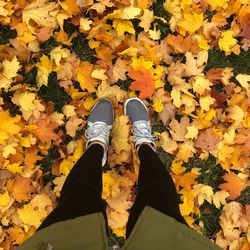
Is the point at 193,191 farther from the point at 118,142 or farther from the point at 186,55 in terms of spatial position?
the point at 186,55

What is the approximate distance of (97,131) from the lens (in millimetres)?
2535

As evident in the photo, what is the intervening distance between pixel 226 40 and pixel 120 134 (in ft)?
3.46

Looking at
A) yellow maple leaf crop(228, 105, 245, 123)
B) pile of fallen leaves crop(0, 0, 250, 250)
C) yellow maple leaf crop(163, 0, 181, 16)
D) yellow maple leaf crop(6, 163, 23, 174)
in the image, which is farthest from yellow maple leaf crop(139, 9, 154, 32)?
yellow maple leaf crop(6, 163, 23, 174)

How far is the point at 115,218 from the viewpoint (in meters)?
2.56

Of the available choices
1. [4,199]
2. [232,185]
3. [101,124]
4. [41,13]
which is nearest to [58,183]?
[4,199]

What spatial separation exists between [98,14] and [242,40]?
1.10 metres

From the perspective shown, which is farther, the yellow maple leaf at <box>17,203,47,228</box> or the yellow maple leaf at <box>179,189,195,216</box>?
the yellow maple leaf at <box>179,189,195,216</box>

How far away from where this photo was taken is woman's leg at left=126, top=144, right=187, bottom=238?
194cm

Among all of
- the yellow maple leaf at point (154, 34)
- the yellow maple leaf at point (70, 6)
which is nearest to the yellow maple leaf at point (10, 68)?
the yellow maple leaf at point (70, 6)

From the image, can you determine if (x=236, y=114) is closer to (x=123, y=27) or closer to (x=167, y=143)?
(x=167, y=143)

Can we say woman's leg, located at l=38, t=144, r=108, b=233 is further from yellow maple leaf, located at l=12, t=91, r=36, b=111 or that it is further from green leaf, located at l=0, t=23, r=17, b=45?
green leaf, located at l=0, t=23, r=17, b=45

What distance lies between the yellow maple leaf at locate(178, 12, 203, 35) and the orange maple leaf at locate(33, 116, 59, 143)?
3.79ft

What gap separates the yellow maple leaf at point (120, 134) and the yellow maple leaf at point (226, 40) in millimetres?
897

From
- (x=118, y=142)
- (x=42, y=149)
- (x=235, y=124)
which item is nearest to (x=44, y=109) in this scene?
(x=42, y=149)
